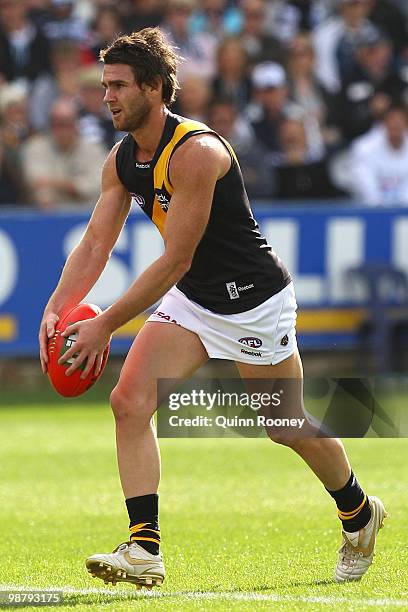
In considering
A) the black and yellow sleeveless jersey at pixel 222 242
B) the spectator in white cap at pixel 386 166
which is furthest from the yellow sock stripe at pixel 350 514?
the spectator in white cap at pixel 386 166

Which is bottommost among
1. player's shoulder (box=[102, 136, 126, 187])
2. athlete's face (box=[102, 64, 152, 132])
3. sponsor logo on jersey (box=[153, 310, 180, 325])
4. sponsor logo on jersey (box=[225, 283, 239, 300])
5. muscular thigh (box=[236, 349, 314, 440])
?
muscular thigh (box=[236, 349, 314, 440])

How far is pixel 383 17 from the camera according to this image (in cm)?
1658

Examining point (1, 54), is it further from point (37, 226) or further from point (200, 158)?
point (200, 158)

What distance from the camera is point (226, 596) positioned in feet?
17.7

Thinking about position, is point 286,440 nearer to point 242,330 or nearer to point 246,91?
point 242,330

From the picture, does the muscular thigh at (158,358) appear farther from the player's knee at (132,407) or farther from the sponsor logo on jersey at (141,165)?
the sponsor logo on jersey at (141,165)

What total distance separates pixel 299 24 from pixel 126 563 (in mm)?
12002

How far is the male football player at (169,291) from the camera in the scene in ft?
18.0

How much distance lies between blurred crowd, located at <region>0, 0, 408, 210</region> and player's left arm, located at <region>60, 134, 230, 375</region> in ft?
26.9

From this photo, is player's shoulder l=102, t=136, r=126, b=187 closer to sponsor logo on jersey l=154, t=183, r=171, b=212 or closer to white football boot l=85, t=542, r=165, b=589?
sponsor logo on jersey l=154, t=183, r=171, b=212

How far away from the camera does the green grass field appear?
551 cm

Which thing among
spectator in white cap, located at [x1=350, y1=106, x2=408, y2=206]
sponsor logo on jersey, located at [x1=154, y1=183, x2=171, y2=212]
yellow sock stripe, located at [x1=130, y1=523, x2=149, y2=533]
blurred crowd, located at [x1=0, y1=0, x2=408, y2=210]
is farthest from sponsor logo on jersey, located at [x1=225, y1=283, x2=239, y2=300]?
spectator in white cap, located at [x1=350, y1=106, x2=408, y2=206]

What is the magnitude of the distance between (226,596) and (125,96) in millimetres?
2172

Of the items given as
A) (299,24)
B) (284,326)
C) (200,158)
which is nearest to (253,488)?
(284,326)
